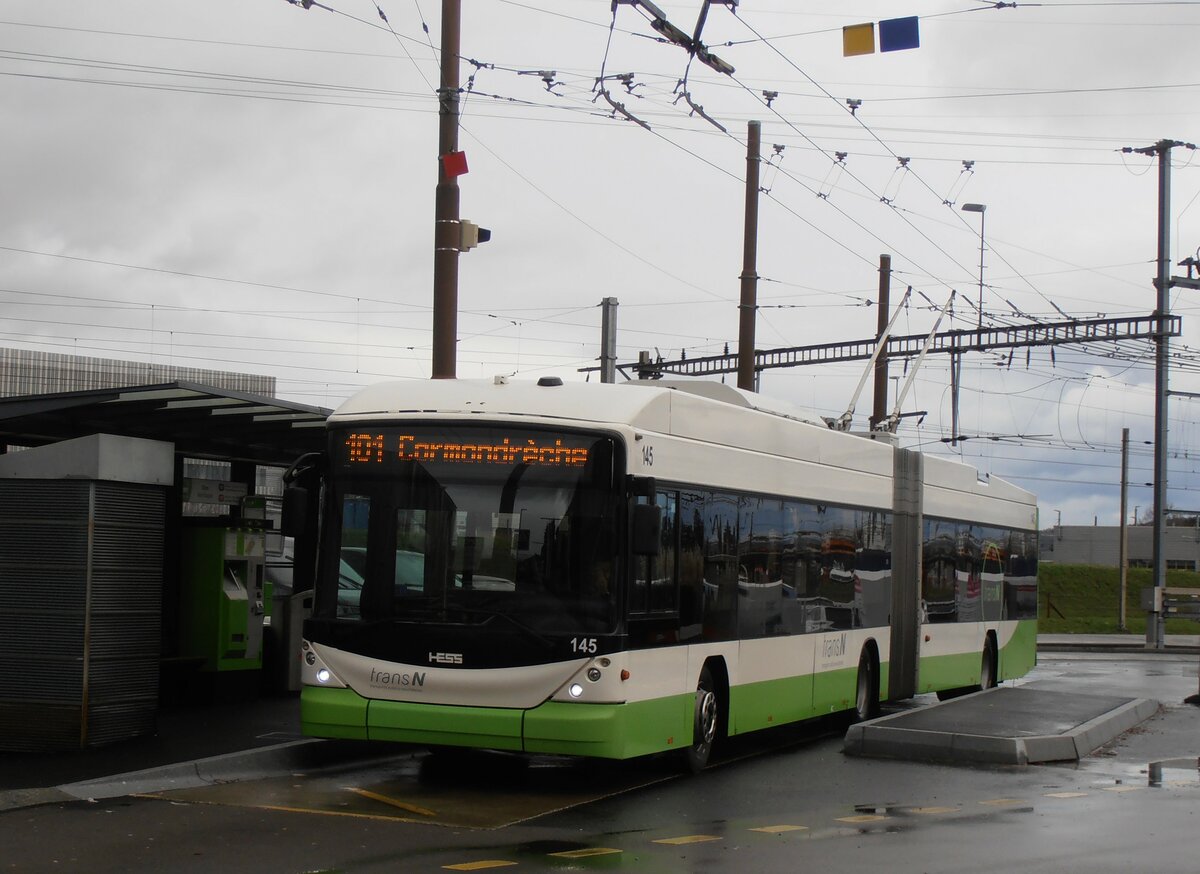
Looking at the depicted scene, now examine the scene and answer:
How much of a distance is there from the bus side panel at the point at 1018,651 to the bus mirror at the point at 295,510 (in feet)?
46.2

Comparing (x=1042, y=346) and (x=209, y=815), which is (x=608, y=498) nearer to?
(x=209, y=815)

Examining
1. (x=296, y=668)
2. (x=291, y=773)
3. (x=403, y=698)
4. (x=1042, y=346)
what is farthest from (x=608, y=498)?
(x=1042, y=346)

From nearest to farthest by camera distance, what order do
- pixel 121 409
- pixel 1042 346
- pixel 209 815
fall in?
pixel 209 815
pixel 121 409
pixel 1042 346

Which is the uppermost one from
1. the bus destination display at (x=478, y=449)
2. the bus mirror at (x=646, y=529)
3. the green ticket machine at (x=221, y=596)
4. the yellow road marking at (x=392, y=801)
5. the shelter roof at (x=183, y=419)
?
the shelter roof at (x=183, y=419)

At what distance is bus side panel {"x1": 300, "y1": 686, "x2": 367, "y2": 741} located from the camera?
11422 millimetres

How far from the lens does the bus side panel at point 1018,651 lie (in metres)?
23.3

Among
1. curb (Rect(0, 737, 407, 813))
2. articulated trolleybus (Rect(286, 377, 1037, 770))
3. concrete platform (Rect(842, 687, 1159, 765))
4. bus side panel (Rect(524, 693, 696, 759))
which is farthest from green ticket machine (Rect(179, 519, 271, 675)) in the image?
concrete platform (Rect(842, 687, 1159, 765))

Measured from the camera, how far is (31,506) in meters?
12.7

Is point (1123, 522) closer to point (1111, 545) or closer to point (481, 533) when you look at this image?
point (481, 533)

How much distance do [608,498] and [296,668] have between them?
23.5ft

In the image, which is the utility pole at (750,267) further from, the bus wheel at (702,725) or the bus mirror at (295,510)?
the bus mirror at (295,510)

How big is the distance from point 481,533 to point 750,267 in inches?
548

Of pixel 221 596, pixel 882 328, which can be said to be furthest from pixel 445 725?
pixel 882 328

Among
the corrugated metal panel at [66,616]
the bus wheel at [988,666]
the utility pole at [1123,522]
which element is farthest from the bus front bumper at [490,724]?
the utility pole at [1123,522]
